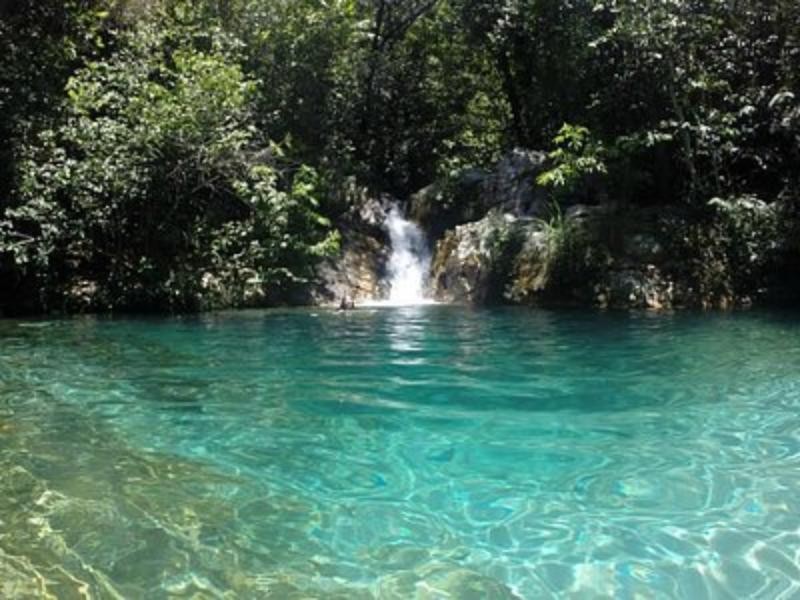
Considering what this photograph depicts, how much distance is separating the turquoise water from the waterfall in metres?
10.5

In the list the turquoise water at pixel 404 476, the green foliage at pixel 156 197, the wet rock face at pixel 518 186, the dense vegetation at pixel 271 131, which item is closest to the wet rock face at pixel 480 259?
the wet rock face at pixel 518 186

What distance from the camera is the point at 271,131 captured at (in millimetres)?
22016

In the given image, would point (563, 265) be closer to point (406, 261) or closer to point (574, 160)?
point (574, 160)

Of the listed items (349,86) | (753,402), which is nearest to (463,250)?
(349,86)

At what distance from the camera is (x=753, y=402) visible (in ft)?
21.7

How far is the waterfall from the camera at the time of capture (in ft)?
65.5

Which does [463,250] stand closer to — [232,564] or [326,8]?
[326,8]

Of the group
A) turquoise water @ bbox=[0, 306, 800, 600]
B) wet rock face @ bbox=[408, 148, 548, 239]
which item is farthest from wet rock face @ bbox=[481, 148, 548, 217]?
turquoise water @ bbox=[0, 306, 800, 600]

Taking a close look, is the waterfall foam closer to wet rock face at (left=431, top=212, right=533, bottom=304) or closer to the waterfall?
the waterfall

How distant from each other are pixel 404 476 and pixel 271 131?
1841cm

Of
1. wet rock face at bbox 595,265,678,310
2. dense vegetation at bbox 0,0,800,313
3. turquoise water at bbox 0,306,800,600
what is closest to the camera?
turquoise water at bbox 0,306,800,600

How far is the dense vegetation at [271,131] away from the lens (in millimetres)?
16844

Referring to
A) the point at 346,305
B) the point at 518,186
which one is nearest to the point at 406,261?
the point at 518,186

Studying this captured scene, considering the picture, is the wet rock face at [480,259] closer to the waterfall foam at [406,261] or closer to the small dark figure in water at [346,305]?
the waterfall foam at [406,261]
